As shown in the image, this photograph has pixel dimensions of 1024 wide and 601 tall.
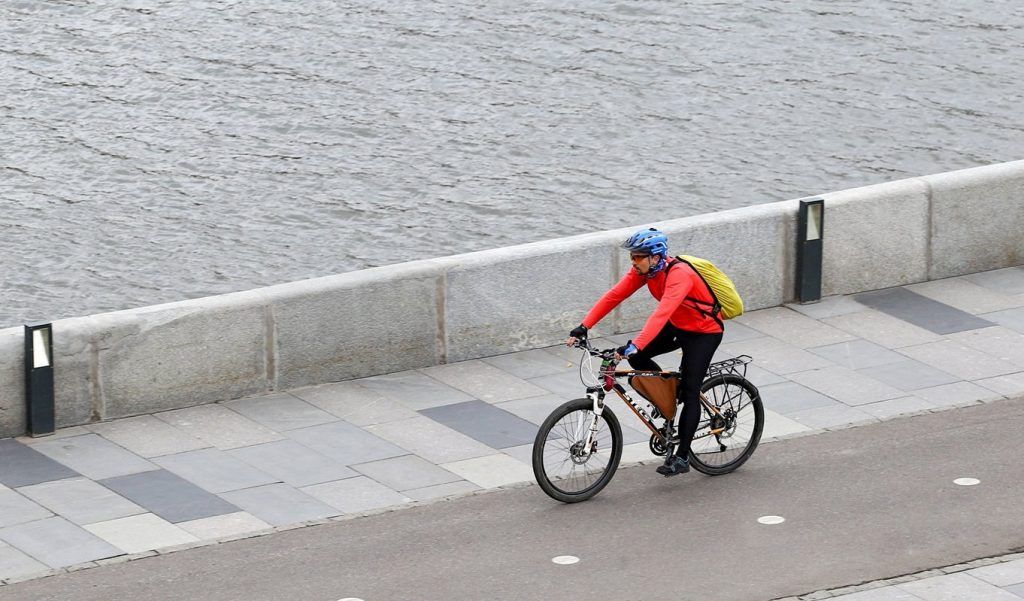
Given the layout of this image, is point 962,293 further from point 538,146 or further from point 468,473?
point 538,146

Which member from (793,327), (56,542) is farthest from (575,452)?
(793,327)

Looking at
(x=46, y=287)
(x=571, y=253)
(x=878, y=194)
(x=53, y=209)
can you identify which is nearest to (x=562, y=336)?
(x=571, y=253)

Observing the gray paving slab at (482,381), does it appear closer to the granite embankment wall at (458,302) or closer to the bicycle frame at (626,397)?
the granite embankment wall at (458,302)

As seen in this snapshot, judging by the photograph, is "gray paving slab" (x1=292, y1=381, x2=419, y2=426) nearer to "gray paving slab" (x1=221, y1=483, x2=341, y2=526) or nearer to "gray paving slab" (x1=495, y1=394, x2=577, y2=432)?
"gray paving slab" (x1=495, y1=394, x2=577, y2=432)

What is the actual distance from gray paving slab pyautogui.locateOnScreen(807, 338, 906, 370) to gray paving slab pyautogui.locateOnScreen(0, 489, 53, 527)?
634cm

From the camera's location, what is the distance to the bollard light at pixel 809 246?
46.6ft

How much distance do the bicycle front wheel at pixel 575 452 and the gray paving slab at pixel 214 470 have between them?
191cm

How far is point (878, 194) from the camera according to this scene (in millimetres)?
14594

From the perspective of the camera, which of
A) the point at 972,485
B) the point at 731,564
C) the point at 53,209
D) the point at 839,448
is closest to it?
the point at 731,564

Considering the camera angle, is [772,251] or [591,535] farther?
[772,251]

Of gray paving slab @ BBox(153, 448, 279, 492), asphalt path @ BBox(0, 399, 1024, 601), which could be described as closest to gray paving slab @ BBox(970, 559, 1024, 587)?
asphalt path @ BBox(0, 399, 1024, 601)

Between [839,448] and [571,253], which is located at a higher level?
[571,253]

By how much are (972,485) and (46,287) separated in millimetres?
9658

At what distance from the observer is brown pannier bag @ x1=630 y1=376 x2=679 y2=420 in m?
10.5
